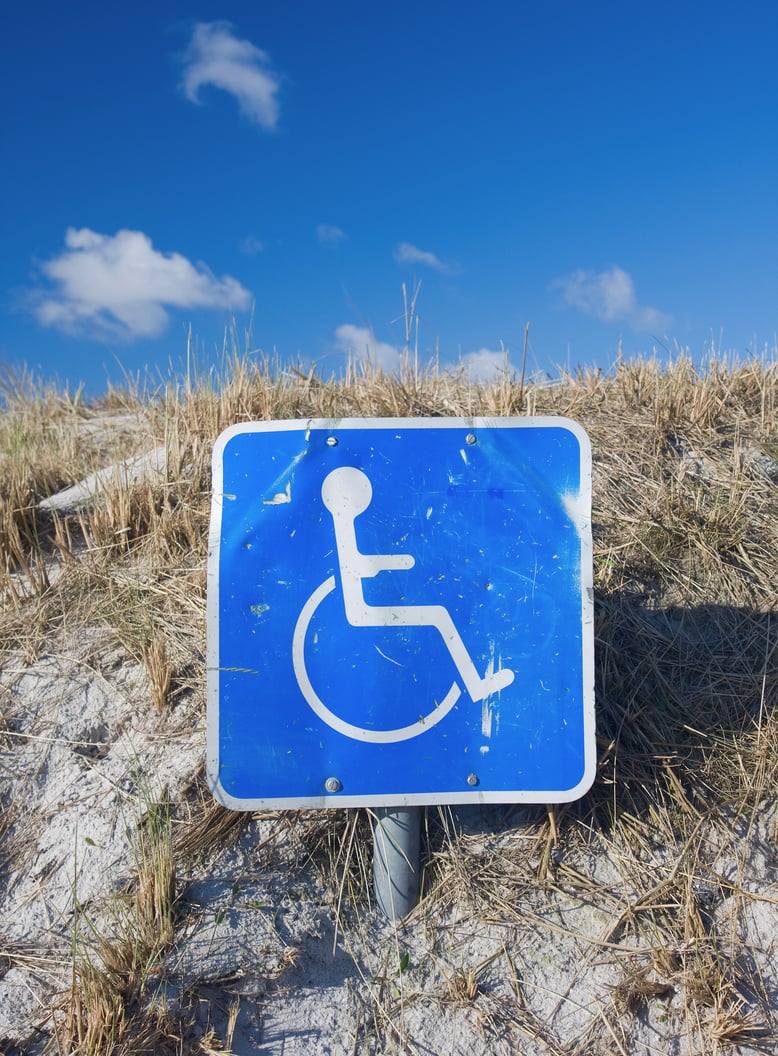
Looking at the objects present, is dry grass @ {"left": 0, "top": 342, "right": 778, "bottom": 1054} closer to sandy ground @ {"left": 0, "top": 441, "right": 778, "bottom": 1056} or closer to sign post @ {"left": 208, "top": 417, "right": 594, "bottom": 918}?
sandy ground @ {"left": 0, "top": 441, "right": 778, "bottom": 1056}

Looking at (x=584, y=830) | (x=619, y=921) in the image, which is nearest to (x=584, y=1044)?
(x=619, y=921)

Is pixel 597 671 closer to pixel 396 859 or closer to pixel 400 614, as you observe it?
pixel 396 859

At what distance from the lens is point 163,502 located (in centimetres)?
366

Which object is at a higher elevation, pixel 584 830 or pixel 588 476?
pixel 588 476

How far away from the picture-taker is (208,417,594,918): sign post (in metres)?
2.11

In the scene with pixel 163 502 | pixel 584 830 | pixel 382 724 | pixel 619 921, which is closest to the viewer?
pixel 382 724

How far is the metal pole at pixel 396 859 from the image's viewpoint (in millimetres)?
2318

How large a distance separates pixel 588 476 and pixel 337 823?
53.7 inches

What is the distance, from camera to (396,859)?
2354 millimetres

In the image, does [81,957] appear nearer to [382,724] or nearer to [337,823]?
[337,823]

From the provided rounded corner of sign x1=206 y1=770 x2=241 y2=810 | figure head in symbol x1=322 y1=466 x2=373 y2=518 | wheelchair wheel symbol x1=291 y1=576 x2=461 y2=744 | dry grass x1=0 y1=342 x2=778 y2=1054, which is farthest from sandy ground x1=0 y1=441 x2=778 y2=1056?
figure head in symbol x1=322 y1=466 x2=373 y2=518

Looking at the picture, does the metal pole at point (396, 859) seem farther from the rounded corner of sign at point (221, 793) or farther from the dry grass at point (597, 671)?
the rounded corner of sign at point (221, 793)

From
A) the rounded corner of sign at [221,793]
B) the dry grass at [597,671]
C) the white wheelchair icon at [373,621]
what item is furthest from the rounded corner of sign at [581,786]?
the rounded corner of sign at [221,793]

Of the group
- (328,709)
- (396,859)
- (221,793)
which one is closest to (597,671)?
(396,859)
